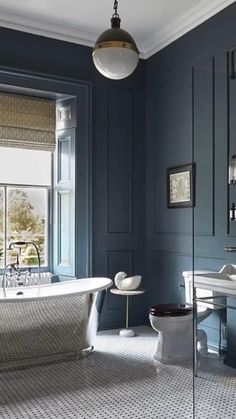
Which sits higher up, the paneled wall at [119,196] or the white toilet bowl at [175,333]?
the paneled wall at [119,196]

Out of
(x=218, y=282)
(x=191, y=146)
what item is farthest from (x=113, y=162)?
(x=218, y=282)

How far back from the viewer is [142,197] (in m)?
5.06

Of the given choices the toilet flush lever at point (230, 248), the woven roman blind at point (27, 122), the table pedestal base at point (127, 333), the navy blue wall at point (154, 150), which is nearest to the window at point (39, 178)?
the woven roman blind at point (27, 122)

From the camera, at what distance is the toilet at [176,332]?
3664mm

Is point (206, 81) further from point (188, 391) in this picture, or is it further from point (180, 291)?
point (188, 391)

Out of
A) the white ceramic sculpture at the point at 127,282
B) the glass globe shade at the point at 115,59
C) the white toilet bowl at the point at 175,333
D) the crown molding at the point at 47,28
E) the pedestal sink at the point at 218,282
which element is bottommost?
the white toilet bowl at the point at 175,333

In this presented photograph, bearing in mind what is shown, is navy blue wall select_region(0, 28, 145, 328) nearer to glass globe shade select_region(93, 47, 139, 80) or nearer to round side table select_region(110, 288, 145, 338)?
round side table select_region(110, 288, 145, 338)

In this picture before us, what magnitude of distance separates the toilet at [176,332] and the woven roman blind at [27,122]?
2.27 metres

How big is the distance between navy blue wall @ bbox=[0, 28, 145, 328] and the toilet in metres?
1.16

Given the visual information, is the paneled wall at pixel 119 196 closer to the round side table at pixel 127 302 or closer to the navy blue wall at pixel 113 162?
the navy blue wall at pixel 113 162

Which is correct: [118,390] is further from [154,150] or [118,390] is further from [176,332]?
[154,150]

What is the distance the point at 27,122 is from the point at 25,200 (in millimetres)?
861

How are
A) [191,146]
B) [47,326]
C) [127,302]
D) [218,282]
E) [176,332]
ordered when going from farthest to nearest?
[127,302] → [191,146] → [176,332] → [47,326] → [218,282]

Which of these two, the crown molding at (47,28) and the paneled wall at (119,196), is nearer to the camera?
the crown molding at (47,28)
